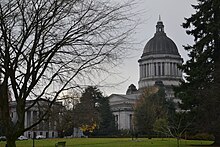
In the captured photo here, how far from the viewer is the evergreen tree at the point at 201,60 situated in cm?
3626

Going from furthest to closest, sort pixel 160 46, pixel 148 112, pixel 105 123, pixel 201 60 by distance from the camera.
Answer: pixel 160 46, pixel 105 123, pixel 148 112, pixel 201 60

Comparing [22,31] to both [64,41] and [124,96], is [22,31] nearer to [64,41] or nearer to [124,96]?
[64,41]

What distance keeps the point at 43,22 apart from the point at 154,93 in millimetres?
80040

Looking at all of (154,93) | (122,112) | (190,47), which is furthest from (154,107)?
(190,47)

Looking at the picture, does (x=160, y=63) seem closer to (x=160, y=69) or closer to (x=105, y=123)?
(x=160, y=69)

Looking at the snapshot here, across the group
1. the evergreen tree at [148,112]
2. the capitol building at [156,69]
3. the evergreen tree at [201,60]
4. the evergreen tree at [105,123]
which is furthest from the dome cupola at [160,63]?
the evergreen tree at [201,60]

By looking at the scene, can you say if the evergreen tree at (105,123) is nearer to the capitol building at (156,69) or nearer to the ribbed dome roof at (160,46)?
the capitol building at (156,69)

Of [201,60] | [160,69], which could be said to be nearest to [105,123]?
[160,69]

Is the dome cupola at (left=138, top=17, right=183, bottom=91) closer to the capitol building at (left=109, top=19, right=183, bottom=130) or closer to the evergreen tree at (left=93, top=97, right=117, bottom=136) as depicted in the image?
the capitol building at (left=109, top=19, right=183, bottom=130)

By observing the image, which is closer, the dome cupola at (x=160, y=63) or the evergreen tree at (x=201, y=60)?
the evergreen tree at (x=201, y=60)

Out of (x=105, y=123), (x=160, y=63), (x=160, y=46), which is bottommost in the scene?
(x=105, y=123)

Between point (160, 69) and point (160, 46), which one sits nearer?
point (160, 69)

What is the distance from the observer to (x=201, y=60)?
3878 centimetres

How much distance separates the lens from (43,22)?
917 cm
